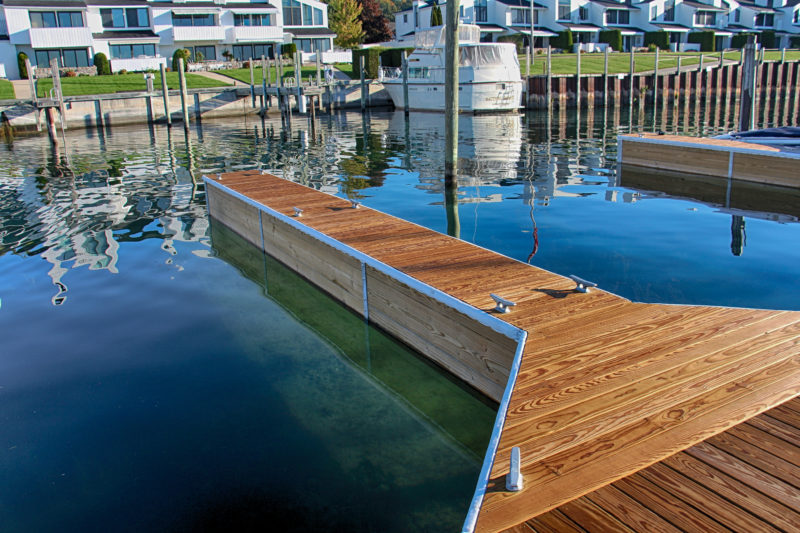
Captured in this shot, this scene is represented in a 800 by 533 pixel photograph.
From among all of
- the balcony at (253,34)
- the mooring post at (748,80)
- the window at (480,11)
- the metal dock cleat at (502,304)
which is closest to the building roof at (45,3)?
the balcony at (253,34)

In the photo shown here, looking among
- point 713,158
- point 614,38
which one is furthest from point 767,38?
point 713,158

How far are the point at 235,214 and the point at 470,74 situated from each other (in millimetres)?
26921

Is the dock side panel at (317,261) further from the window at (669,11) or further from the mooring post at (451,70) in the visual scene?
the window at (669,11)

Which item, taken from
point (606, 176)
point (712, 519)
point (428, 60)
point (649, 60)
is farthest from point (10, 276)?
point (649, 60)

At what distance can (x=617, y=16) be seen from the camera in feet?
237

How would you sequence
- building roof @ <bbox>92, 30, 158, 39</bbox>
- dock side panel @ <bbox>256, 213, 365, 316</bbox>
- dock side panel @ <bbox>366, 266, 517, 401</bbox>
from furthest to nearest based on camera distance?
1. building roof @ <bbox>92, 30, 158, 39</bbox>
2. dock side panel @ <bbox>256, 213, 365, 316</bbox>
3. dock side panel @ <bbox>366, 266, 517, 401</bbox>

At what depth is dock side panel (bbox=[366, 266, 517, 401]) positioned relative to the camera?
19.3ft

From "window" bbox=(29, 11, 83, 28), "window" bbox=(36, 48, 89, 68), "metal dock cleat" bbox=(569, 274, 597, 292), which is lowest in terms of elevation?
"metal dock cleat" bbox=(569, 274, 597, 292)

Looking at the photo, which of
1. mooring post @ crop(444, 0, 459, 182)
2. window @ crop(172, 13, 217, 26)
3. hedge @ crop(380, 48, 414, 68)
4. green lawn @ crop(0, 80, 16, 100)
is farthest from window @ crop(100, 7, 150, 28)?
mooring post @ crop(444, 0, 459, 182)

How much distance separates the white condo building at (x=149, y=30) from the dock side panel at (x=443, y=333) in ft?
139

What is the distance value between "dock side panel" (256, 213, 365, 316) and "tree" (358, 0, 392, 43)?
6321cm

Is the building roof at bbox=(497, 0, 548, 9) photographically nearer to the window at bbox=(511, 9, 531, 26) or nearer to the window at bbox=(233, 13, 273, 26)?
the window at bbox=(511, 9, 531, 26)

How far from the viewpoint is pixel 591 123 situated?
1270 inches

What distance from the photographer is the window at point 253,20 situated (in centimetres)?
5745
